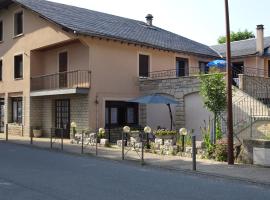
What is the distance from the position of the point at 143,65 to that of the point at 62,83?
481 cm

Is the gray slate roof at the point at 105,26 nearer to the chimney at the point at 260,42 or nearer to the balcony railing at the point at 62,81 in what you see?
the balcony railing at the point at 62,81

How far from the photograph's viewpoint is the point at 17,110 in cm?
2680

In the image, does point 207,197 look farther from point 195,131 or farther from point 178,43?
point 178,43

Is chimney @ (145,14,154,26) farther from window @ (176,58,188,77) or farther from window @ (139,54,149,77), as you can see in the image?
window @ (139,54,149,77)

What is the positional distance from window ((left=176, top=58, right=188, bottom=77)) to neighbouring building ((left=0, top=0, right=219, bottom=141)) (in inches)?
2.5

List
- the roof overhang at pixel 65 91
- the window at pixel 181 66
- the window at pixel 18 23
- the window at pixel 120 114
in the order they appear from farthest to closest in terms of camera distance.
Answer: the window at pixel 18 23
the window at pixel 181 66
the window at pixel 120 114
the roof overhang at pixel 65 91

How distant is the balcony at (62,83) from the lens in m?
21.1

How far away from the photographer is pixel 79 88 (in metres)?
20.7

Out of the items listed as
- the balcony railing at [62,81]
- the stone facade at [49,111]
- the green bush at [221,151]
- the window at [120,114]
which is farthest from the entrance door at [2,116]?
the green bush at [221,151]

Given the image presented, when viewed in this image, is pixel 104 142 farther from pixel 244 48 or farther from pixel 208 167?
pixel 244 48

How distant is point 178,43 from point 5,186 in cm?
2014

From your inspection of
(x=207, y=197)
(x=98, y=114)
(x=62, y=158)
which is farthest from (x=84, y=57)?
(x=207, y=197)

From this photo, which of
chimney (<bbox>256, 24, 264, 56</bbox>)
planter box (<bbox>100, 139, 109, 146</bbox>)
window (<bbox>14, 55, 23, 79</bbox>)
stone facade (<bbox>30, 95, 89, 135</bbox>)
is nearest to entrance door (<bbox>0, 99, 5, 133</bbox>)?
window (<bbox>14, 55, 23, 79</bbox>)

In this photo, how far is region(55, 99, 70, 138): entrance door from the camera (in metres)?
23.3
